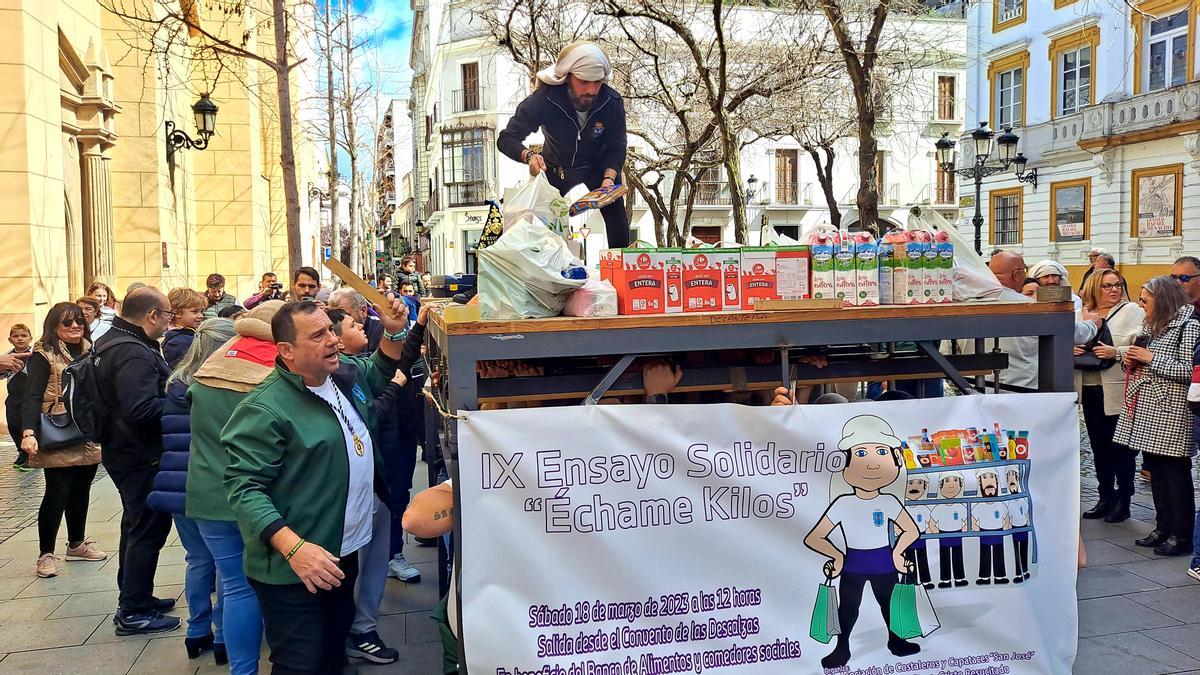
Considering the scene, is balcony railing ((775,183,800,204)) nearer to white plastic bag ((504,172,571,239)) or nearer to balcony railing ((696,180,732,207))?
balcony railing ((696,180,732,207))

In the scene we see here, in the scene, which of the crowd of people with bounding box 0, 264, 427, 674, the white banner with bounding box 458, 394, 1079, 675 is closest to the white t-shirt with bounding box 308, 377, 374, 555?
the crowd of people with bounding box 0, 264, 427, 674

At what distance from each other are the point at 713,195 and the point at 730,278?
40784 millimetres

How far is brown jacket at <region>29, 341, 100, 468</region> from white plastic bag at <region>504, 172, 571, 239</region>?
3920 millimetres

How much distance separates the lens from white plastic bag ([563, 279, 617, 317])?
137 inches

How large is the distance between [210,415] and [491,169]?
40.1m

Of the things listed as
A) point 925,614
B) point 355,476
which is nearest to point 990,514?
point 925,614

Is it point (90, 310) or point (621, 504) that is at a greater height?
point (90, 310)

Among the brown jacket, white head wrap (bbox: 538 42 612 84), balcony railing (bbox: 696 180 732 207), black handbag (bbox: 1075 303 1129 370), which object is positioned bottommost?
the brown jacket

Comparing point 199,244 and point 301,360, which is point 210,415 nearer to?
point 301,360

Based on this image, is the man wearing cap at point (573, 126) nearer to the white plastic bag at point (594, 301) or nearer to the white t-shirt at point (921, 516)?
the white plastic bag at point (594, 301)

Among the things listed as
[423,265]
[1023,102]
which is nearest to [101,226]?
[1023,102]

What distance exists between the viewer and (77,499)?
6363 millimetres

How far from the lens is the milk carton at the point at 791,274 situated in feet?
12.2

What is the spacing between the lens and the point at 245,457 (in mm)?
3303
